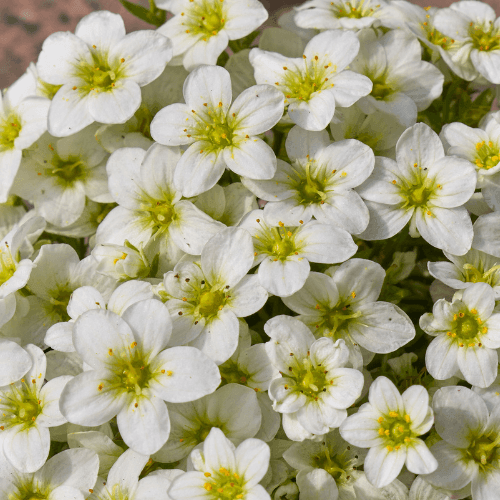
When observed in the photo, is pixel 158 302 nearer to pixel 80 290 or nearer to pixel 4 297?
pixel 80 290

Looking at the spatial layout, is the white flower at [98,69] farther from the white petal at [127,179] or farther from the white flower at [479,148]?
the white flower at [479,148]

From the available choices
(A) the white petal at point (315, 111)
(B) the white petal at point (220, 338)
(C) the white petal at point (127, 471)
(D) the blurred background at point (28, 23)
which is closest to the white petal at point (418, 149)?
(A) the white petal at point (315, 111)

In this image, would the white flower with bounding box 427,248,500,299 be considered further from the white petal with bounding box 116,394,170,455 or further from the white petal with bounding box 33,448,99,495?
the white petal with bounding box 33,448,99,495

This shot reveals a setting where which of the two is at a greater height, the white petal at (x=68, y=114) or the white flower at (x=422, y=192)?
the white petal at (x=68, y=114)

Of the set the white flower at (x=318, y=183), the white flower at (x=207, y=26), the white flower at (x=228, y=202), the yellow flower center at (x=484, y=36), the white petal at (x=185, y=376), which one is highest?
the white flower at (x=207, y=26)

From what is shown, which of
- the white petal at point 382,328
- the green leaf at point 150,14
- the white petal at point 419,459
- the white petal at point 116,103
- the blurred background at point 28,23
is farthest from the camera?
the blurred background at point 28,23

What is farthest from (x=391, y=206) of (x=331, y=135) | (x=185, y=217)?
(x=185, y=217)

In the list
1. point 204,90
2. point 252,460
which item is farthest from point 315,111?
point 252,460
